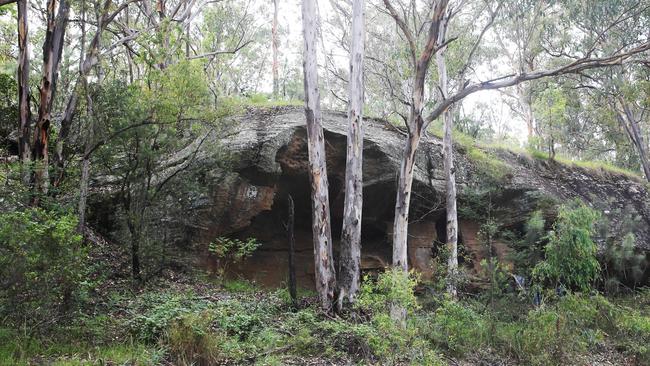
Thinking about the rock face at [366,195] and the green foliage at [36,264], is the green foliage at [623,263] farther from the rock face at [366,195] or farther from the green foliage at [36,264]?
the green foliage at [36,264]

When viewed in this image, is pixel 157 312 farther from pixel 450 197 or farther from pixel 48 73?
pixel 450 197

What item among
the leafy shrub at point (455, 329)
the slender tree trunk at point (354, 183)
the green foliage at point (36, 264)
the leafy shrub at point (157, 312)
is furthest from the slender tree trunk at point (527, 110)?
the green foliage at point (36, 264)

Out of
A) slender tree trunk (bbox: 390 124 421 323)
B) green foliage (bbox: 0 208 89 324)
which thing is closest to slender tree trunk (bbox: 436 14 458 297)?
slender tree trunk (bbox: 390 124 421 323)

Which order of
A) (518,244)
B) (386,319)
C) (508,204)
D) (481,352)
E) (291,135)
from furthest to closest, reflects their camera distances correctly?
1. (508,204)
2. (518,244)
3. (291,135)
4. (481,352)
5. (386,319)

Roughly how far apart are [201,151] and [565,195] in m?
11.4

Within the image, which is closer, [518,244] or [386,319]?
[386,319]

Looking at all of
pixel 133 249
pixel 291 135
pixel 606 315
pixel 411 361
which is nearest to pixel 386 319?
pixel 411 361

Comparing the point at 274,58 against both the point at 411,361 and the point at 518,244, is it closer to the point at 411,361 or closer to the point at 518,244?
the point at 518,244

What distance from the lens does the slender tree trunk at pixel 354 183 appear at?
1020 cm

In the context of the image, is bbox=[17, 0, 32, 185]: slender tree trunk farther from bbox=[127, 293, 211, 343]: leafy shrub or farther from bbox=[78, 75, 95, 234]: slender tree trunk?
bbox=[127, 293, 211, 343]: leafy shrub

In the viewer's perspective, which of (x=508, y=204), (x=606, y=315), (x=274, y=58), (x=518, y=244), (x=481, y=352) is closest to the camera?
(x=481, y=352)

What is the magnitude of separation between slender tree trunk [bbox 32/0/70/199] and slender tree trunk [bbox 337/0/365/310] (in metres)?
5.86

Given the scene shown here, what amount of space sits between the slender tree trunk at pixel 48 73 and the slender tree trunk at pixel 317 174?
4860mm

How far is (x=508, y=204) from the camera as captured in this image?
1509cm
